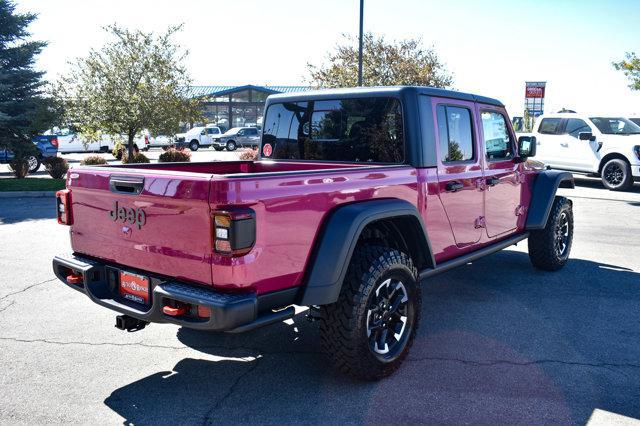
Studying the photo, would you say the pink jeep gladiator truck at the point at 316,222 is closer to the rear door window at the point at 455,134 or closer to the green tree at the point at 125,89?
the rear door window at the point at 455,134

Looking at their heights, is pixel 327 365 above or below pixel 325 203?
below

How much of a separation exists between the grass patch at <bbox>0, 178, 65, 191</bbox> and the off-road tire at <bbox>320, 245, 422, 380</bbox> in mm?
11592

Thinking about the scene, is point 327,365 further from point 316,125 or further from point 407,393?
point 316,125

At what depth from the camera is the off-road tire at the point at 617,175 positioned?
45.8 ft

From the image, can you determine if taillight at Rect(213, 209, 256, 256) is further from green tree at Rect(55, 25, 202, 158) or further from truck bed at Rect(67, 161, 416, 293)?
green tree at Rect(55, 25, 202, 158)

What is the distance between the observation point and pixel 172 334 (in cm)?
437

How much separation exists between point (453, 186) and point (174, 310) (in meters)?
2.42

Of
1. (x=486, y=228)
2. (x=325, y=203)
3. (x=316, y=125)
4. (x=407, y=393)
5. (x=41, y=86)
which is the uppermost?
(x=41, y=86)

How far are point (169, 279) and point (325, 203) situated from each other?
0.98 metres

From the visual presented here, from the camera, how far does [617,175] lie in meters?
14.2

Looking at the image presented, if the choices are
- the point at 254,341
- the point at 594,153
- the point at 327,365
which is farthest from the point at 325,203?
the point at 594,153

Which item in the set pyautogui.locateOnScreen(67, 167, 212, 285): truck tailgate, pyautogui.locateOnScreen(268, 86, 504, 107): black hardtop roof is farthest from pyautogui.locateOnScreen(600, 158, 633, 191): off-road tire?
pyautogui.locateOnScreen(67, 167, 212, 285): truck tailgate

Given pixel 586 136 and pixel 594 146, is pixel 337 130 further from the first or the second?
pixel 594 146

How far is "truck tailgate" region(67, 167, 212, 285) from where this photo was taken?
9.39ft
